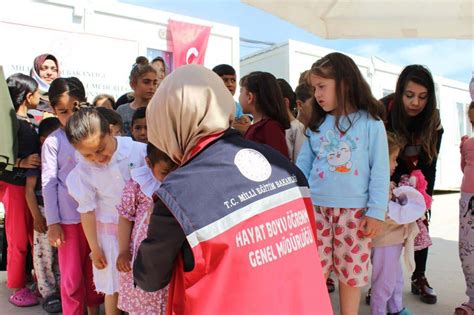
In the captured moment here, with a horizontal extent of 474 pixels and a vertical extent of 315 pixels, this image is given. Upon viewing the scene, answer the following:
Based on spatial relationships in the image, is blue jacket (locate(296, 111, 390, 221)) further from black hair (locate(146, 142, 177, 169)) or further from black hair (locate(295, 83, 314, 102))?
black hair (locate(295, 83, 314, 102))

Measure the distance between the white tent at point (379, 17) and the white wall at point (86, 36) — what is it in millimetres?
3761

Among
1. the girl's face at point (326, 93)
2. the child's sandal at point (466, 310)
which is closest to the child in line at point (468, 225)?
the child's sandal at point (466, 310)

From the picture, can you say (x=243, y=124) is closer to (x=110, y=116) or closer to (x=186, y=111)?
(x=110, y=116)

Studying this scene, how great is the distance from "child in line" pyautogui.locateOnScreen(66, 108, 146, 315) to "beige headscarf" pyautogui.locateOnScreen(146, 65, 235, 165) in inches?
36.6

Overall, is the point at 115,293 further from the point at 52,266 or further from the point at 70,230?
the point at 52,266

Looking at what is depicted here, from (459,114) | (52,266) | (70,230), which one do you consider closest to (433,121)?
(70,230)

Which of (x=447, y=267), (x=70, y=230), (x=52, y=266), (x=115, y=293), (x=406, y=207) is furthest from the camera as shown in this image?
(x=447, y=267)

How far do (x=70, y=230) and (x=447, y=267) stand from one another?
345cm

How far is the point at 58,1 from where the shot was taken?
5949 mm

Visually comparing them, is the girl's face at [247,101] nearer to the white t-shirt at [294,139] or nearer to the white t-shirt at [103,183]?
the white t-shirt at [294,139]

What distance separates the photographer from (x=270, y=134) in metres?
2.73

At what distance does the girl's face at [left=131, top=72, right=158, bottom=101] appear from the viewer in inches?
133

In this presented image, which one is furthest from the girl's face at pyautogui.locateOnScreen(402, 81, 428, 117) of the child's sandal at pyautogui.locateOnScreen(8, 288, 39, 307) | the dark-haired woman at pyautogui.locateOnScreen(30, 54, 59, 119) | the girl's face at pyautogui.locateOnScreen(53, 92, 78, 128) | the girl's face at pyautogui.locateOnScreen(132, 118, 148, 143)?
the child's sandal at pyautogui.locateOnScreen(8, 288, 39, 307)

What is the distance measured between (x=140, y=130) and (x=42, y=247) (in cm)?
113
